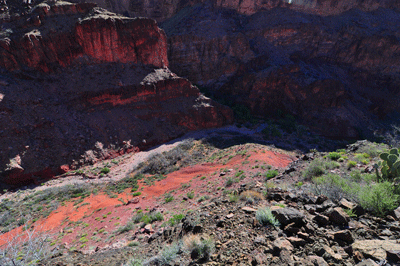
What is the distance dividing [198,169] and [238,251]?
48.4 feet

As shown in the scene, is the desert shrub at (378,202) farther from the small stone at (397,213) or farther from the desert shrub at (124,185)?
the desert shrub at (124,185)

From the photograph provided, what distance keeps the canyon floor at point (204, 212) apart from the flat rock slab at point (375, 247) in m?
0.01

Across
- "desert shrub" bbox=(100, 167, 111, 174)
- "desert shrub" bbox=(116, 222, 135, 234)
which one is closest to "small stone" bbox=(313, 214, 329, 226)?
"desert shrub" bbox=(116, 222, 135, 234)

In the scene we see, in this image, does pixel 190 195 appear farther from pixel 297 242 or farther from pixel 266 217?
pixel 297 242

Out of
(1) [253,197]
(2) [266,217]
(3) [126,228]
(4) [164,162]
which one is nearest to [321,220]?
(2) [266,217]

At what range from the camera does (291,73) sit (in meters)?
41.8

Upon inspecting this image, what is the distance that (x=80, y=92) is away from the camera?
75.0 feet

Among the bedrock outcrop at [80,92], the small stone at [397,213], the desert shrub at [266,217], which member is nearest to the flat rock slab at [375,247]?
the small stone at [397,213]

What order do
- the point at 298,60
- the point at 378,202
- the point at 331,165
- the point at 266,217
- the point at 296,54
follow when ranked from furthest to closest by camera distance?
the point at 296,54 → the point at 298,60 → the point at 331,165 → the point at 266,217 → the point at 378,202

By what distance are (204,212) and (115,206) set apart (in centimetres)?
961

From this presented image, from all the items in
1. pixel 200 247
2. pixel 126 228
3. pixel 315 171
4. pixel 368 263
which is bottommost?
pixel 126 228

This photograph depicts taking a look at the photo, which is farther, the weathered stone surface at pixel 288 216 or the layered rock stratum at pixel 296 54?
the layered rock stratum at pixel 296 54

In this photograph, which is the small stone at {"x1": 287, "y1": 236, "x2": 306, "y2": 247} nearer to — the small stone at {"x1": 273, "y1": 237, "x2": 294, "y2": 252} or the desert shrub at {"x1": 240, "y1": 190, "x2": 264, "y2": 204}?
the small stone at {"x1": 273, "y1": 237, "x2": 294, "y2": 252}

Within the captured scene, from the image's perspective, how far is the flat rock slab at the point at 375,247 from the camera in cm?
295
